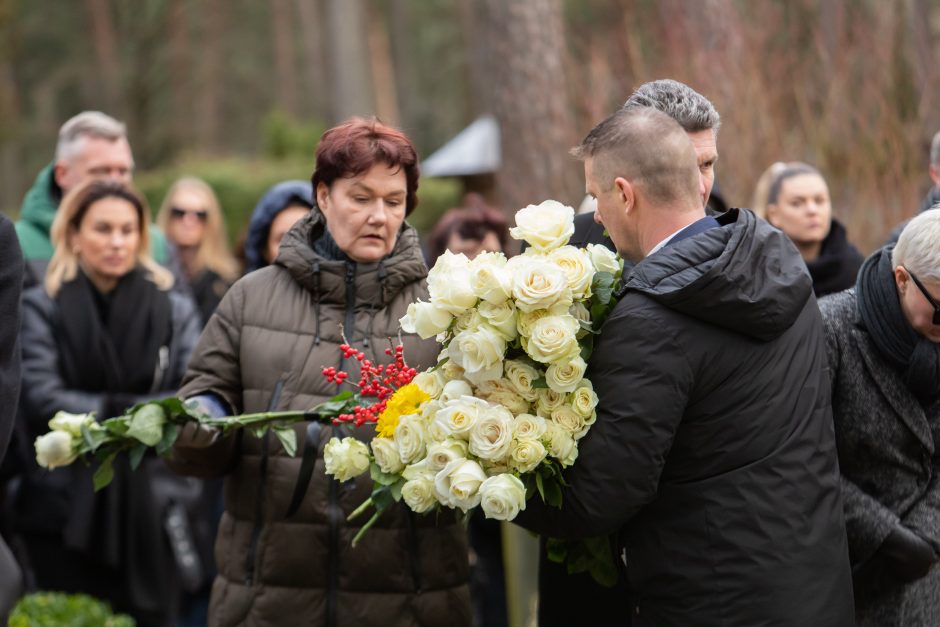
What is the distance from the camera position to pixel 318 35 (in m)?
29.3

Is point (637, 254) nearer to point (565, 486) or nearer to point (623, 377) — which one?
point (623, 377)

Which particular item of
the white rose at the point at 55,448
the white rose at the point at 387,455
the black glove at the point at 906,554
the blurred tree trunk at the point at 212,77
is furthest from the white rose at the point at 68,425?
the blurred tree trunk at the point at 212,77

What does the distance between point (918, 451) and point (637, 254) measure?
120 centimetres

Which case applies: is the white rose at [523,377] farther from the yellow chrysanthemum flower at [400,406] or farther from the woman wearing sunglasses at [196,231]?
the woman wearing sunglasses at [196,231]

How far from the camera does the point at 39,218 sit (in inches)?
242

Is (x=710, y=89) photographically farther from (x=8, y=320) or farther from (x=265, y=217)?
(x=8, y=320)

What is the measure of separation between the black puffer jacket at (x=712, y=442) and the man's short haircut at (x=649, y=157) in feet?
0.51

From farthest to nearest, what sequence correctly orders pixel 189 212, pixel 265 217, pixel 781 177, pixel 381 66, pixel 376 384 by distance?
1. pixel 381 66
2. pixel 189 212
3. pixel 781 177
4. pixel 265 217
5. pixel 376 384

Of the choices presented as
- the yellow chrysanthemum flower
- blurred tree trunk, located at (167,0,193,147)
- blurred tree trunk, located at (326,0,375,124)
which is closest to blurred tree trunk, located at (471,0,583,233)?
the yellow chrysanthemum flower

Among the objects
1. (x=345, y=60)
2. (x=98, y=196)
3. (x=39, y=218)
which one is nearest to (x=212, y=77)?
(x=345, y=60)

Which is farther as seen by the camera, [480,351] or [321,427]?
[321,427]

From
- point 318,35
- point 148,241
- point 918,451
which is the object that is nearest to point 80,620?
point 148,241

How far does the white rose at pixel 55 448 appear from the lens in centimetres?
362

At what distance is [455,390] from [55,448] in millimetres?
1332
